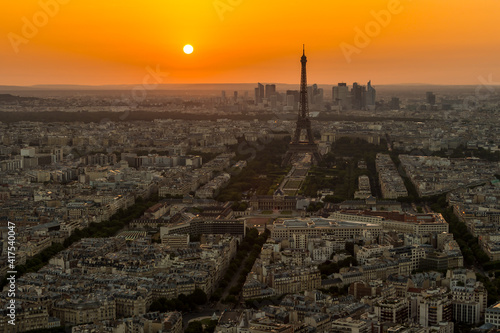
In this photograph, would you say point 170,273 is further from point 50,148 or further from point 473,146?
point 473,146

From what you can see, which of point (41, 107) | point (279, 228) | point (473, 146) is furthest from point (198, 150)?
point (41, 107)

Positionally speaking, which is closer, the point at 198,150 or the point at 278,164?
the point at 278,164

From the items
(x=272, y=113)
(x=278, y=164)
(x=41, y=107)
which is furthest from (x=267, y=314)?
(x=41, y=107)

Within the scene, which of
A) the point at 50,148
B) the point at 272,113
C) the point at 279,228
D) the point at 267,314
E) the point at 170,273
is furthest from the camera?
the point at 272,113

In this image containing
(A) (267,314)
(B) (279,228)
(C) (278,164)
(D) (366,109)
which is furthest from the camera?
(D) (366,109)

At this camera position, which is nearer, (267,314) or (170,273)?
(267,314)

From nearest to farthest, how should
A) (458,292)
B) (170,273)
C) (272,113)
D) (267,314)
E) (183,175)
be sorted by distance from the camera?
1. (267,314)
2. (458,292)
3. (170,273)
4. (183,175)
5. (272,113)

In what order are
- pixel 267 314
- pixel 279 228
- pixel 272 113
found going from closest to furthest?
1. pixel 267 314
2. pixel 279 228
3. pixel 272 113

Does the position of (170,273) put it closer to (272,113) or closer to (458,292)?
(458,292)
